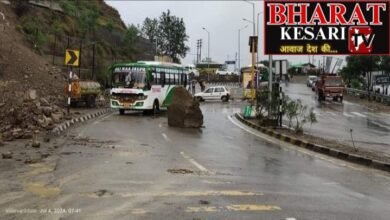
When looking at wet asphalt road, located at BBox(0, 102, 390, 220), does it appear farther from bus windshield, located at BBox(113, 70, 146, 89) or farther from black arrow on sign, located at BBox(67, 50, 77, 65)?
bus windshield, located at BBox(113, 70, 146, 89)

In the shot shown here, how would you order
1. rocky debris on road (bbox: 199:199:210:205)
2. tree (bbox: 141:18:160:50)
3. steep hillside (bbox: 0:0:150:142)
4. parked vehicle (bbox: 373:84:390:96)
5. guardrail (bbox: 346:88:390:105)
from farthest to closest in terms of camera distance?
tree (bbox: 141:18:160:50) → parked vehicle (bbox: 373:84:390:96) → guardrail (bbox: 346:88:390:105) → steep hillside (bbox: 0:0:150:142) → rocky debris on road (bbox: 199:199:210:205)

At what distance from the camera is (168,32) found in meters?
126

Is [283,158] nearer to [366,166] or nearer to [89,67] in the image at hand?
[366,166]

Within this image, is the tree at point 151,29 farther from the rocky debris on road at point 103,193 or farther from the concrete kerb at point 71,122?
the rocky debris on road at point 103,193

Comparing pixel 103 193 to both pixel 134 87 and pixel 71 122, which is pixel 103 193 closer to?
pixel 71 122

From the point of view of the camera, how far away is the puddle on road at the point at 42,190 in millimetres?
9555

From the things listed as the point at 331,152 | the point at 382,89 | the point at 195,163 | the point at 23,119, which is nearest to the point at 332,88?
the point at 382,89

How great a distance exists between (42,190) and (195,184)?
275cm

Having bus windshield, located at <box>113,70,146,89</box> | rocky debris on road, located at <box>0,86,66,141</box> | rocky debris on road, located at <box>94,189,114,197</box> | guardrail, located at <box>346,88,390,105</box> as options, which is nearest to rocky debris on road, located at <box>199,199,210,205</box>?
rocky debris on road, located at <box>94,189,114,197</box>

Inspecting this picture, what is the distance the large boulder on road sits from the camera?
26.5 m

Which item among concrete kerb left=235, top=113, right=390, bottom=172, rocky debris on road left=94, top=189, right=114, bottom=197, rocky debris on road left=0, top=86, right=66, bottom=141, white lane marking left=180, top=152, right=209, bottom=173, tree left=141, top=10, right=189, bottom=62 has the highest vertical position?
tree left=141, top=10, right=189, bottom=62

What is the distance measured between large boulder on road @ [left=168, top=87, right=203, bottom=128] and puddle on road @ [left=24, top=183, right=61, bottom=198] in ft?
53.0

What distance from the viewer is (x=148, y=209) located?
8.50 metres

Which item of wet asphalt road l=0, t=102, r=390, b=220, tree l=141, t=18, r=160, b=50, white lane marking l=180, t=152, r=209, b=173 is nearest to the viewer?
wet asphalt road l=0, t=102, r=390, b=220
